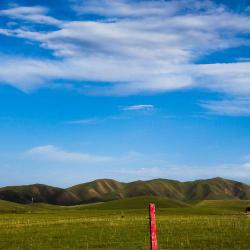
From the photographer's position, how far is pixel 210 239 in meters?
41.5

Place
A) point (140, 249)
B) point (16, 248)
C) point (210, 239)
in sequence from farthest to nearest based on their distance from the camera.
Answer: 1. point (210, 239)
2. point (16, 248)
3. point (140, 249)

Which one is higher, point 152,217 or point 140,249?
point 152,217

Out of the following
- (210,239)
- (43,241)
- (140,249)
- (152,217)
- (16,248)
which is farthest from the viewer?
(43,241)

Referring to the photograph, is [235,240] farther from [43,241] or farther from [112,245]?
[43,241]

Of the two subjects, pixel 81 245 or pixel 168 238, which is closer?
pixel 81 245

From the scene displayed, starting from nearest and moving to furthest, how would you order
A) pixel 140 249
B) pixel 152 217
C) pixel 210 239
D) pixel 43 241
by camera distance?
pixel 152 217 → pixel 140 249 → pixel 210 239 → pixel 43 241

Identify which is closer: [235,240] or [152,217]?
[152,217]

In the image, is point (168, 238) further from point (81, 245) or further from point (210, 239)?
point (81, 245)

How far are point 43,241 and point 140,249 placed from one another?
42.9 ft

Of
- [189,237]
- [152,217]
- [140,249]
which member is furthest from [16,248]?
[152,217]

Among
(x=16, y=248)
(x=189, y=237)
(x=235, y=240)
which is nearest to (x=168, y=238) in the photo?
(x=189, y=237)

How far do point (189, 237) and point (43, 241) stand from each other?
12.2 metres

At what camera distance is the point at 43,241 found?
147 ft

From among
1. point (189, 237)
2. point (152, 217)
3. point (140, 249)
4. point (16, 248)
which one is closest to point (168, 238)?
point (189, 237)
